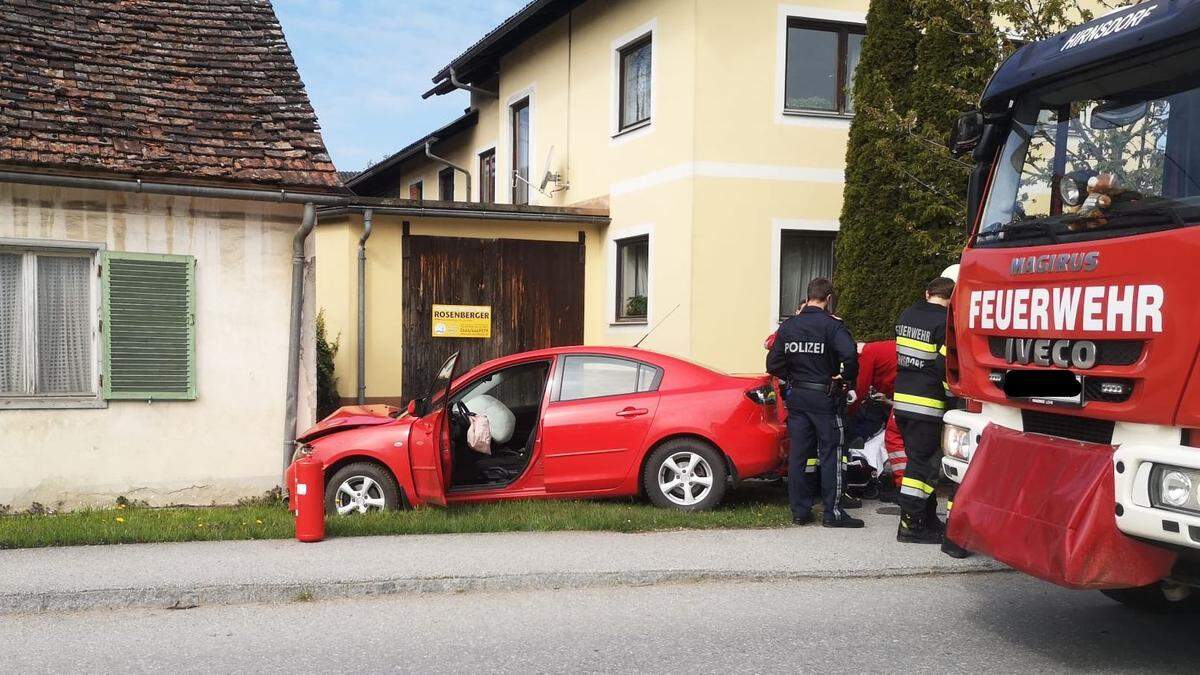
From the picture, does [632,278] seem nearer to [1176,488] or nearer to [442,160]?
[442,160]

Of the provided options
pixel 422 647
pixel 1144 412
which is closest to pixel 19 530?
pixel 422 647

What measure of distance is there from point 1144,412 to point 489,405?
585cm

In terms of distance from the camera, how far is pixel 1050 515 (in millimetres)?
4523

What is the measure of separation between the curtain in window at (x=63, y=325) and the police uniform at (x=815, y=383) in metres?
6.12

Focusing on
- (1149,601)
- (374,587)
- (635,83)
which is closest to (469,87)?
(635,83)

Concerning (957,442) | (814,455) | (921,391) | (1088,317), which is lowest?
(814,455)

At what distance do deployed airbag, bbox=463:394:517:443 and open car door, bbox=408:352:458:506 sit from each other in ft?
2.52

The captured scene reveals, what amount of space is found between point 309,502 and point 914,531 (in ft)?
14.7

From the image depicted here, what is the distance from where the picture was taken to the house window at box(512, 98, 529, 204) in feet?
60.0

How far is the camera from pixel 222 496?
31.9 feet

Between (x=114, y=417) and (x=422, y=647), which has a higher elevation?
(x=114, y=417)

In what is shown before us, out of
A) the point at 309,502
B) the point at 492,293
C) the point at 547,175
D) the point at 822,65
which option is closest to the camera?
the point at 309,502

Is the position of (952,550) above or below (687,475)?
below

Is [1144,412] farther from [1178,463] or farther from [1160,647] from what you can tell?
[1160,647]
